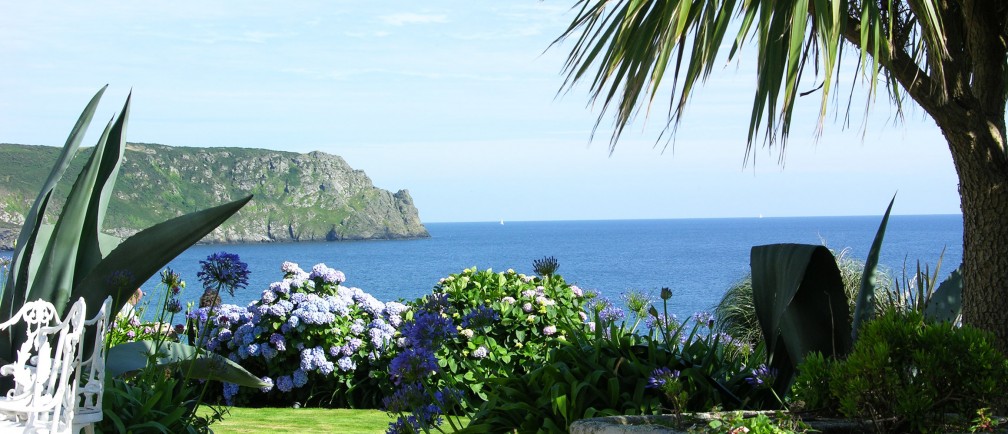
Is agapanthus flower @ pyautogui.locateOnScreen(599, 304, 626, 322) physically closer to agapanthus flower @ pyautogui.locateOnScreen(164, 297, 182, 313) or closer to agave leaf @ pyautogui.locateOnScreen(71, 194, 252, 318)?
agave leaf @ pyautogui.locateOnScreen(71, 194, 252, 318)

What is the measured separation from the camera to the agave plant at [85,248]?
3.52 metres

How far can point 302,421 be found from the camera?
552 cm

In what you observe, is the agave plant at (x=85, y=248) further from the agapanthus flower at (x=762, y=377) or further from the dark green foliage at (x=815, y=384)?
the dark green foliage at (x=815, y=384)

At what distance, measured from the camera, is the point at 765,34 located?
9.93 ft

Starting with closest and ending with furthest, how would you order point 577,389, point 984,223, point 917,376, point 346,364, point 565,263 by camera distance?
point 917,376
point 577,389
point 984,223
point 346,364
point 565,263

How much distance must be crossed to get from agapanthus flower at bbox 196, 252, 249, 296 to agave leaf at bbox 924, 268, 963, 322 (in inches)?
108

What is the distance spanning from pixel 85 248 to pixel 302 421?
2.16 meters

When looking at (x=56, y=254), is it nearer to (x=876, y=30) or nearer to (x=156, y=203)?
(x=876, y=30)

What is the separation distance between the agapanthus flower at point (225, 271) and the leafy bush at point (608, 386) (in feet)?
3.46

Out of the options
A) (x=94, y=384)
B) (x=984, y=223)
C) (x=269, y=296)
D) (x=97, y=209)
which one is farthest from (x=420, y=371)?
(x=269, y=296)

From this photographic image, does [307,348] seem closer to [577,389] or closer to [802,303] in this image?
[577,389]

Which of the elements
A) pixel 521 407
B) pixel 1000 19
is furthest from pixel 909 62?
pixel 521 407

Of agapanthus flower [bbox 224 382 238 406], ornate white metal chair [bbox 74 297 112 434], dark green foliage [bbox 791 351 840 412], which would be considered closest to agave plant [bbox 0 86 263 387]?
ornate white metal chair [bbox 74 297 112 434]

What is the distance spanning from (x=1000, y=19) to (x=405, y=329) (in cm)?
254
